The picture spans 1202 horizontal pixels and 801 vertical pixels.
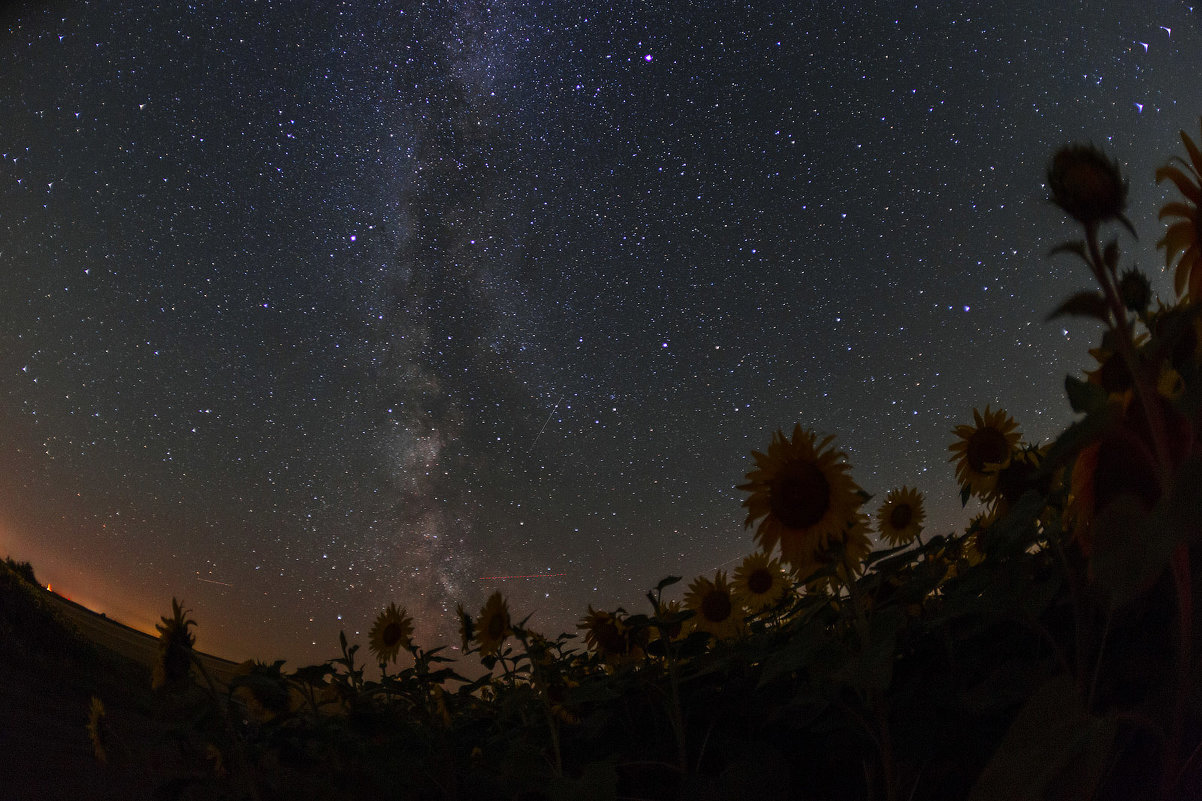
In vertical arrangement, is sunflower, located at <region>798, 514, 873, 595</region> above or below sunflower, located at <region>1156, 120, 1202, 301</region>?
below

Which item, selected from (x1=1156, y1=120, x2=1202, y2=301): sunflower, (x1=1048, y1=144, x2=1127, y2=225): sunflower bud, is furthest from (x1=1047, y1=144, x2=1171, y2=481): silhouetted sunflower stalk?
(x1=1156, y1=120, x2=1202, y2=301): sunflower

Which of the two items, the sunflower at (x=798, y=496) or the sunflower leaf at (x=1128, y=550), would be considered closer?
the sunflower leaf at (x=1128, y=550)

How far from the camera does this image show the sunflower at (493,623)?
6.00 ft

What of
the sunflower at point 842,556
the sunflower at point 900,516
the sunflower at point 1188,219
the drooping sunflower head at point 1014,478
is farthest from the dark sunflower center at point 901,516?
the sunflower at point 1188,219

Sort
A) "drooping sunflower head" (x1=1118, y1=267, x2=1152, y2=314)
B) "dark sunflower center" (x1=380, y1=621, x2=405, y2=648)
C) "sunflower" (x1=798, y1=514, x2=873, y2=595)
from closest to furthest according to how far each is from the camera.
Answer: "sunflower" (x1=798, y1=514, x2=873, y2=595) < "drooping sunflower head" (x1=1118, y1=267, x2=1152, y2=314) < "dark sunflower center" (x1=380, y1=621, x2=405, y2=648)

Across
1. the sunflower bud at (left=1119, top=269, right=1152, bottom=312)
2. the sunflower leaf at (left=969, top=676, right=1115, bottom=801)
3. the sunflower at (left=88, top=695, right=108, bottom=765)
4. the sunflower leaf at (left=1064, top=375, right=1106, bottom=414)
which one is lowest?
the sunflower leaf at (left=969, top=676, right=1115, bottom=801)

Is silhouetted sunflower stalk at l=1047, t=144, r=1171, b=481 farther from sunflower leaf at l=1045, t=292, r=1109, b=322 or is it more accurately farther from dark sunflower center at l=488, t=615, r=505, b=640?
dark sunflower center at l=488, t=615, r=505, b=640

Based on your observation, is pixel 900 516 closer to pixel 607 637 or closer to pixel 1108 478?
pixel 607 637

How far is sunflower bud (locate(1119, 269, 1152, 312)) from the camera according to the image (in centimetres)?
94

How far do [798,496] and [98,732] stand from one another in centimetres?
182

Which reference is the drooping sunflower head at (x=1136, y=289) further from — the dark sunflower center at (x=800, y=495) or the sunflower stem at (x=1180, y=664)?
the sunflower stem at (x=1180, y=664)

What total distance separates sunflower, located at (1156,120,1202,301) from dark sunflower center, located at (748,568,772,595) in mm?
1556

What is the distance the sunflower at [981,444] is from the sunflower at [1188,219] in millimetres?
1074

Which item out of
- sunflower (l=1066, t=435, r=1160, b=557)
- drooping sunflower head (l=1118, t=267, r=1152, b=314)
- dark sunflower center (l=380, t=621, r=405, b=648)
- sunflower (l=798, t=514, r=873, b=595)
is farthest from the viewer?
dark sunflower center (l=380, t=621, r=405, b=648)
